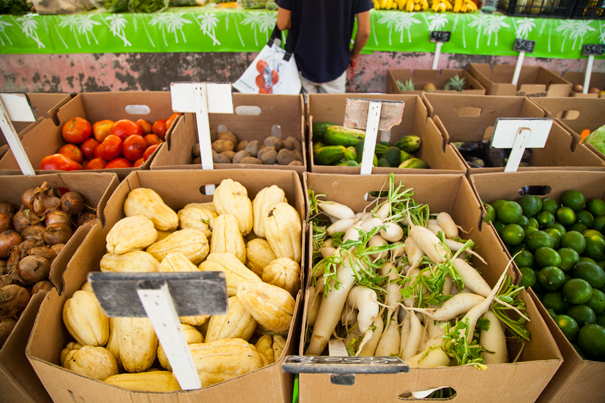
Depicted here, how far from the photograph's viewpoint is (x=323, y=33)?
3.03 meters

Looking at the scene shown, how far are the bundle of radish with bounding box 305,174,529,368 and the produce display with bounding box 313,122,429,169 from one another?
0.67 meters

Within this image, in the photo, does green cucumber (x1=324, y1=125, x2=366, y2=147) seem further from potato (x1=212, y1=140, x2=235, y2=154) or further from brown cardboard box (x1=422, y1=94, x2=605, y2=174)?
potato (x1=212, y1=140, x2=235, y2=154)

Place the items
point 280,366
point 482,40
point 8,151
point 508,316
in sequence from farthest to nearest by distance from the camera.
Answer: point 482,40 → point 8,151 → point 508,316 → point 280,366

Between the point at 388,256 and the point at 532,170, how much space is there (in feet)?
2.83

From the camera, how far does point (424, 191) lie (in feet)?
5.80

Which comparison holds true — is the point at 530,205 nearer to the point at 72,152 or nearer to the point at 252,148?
the point at 252,148

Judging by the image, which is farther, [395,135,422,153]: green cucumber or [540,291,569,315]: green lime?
[395,135,422,153]: green cucumber

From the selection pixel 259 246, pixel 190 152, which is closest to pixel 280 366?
pixel 259 246

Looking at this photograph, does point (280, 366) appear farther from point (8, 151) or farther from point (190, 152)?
point (8, 151)

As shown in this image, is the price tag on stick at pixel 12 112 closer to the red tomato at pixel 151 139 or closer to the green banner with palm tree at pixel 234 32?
the red tomato at pixel 151 139

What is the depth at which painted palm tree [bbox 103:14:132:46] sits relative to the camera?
384 cm

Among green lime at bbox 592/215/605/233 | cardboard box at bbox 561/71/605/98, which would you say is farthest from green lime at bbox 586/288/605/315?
cardboard box at bbox 561/71/605/98

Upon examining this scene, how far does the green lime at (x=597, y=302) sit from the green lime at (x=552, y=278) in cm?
10

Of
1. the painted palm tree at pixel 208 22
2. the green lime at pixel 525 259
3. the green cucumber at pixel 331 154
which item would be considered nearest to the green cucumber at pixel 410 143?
the green cucumber at pixel 331 154
